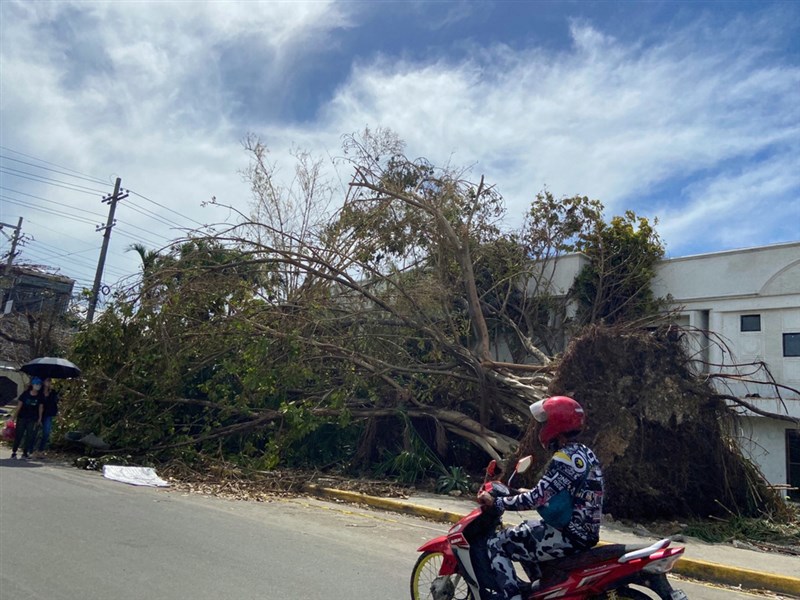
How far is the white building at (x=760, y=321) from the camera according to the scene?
1698 centimetres

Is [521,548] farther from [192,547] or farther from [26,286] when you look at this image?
[26,286]

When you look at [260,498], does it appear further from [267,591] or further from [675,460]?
[675,460]

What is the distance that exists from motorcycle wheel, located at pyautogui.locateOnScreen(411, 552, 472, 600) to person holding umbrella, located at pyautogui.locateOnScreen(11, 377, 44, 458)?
1143 cm

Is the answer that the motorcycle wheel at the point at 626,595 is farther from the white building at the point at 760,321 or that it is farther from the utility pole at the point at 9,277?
the utility pole at the point at 9,277

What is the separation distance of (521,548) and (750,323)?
54.1 ft

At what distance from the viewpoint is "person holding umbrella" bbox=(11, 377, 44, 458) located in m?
13.5

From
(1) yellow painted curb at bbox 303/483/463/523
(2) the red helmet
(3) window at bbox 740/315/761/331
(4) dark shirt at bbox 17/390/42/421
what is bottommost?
(1) yellow painted curb at bbox 303/483/463/523

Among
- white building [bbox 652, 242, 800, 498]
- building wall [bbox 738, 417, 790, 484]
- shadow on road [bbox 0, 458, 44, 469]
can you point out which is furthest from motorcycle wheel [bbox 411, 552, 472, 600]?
building wall [bbox 738, 417, 790, 484]

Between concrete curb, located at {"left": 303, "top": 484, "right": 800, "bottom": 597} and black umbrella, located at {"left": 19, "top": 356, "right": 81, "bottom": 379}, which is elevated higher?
black umbrella, located at {"left": 19, "top": 356, "right": 81, "bottom": 379}

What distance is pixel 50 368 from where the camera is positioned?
13953 millimetres

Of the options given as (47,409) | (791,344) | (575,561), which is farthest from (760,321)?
(47,409)

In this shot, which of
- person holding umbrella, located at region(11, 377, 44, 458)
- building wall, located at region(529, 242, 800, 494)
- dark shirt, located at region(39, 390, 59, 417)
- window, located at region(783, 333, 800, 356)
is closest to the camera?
person holding umbrella, located at region(11, 377, 44, 458)

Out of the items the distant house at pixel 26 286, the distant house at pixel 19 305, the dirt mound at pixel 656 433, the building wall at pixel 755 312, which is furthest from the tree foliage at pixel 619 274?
the distant house at pixel 26 286

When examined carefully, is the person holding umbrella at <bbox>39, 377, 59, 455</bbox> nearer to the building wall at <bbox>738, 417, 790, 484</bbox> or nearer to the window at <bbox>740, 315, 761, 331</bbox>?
the building wall at <bbox>738, 417, 790, 484</bbox>
